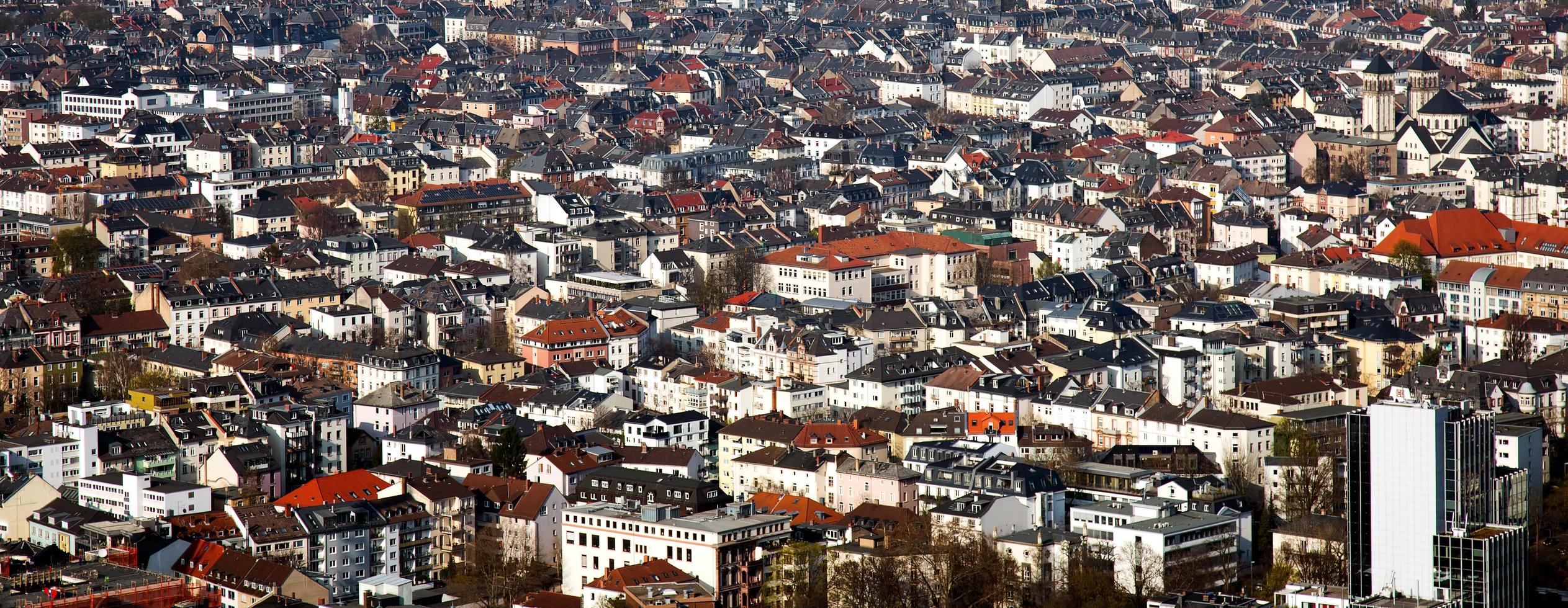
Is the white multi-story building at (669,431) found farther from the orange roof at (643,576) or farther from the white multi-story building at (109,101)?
the white multi-story building at (109,101)

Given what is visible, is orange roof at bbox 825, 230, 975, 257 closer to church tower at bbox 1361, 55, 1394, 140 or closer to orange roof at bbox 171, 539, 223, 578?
church tower at bbox 1361, 55, 1394, 140

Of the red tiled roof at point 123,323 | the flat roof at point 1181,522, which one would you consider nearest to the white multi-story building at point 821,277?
the red tiled roof at point 123,323

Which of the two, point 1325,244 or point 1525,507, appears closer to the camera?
point 1525,507

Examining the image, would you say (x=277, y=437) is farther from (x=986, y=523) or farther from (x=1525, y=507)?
(x=1525, y=507)

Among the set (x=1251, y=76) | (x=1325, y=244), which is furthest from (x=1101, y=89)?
(x=1325, y=244)

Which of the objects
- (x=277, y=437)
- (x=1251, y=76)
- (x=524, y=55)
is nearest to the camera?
(x=277, y=437)
